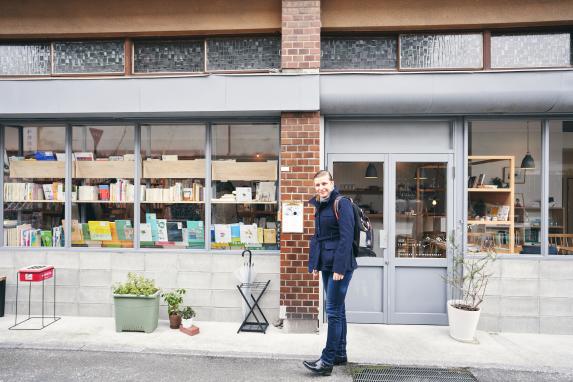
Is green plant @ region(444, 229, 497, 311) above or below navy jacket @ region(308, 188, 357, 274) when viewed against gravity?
below

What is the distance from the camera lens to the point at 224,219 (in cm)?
630

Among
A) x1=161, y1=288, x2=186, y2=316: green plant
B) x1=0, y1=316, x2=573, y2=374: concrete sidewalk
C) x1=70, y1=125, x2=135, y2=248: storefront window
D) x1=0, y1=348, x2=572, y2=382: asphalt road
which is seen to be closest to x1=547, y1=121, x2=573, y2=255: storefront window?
x1=0, y1=316, x2=573, y2=374: concrete sidewalk

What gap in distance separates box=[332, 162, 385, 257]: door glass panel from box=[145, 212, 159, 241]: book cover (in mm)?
2935

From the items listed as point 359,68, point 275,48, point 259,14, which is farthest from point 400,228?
point 259,14

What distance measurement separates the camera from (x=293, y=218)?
564 cm

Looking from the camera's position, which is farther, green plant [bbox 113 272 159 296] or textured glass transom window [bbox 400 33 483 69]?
textured glass transom window [bbox 400 33 483 69]

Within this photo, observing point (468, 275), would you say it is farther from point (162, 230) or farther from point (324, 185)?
point (162, 230)

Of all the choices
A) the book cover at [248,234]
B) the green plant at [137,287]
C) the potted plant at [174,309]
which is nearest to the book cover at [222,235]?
the book cover at [248,234]

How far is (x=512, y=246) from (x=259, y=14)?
201 inches

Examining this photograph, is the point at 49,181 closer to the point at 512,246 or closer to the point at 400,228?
the point at 400,228

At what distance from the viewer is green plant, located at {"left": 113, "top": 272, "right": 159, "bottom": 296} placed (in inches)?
220

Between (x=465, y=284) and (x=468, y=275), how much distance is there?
0.18 metres

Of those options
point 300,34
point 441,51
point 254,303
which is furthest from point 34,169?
point 441,51

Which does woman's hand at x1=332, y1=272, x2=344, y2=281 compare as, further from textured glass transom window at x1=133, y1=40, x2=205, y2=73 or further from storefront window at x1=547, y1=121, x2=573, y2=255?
textured glass transom window at x1=133, y1=40, x2=205, y2=73
